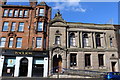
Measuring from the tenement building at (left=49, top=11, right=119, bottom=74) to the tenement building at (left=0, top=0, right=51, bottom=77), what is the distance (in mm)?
1671

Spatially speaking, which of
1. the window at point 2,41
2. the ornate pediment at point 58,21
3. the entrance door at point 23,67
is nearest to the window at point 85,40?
the ornate pediment at point 58,21

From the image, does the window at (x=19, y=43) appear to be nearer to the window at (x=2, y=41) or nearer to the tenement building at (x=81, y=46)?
the window at (x=2, y=41)

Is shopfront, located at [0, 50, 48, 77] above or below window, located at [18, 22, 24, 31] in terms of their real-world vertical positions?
below

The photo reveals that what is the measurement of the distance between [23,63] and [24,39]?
446cm

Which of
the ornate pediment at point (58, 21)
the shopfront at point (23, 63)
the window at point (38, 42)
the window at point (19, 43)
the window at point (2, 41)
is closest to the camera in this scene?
the shopfront at point (23, 63)

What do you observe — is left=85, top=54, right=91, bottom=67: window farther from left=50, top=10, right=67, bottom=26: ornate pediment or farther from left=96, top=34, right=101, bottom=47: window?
left=50, top=10, right=67, bottom=26: ornate pediment

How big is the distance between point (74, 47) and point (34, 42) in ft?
25.5

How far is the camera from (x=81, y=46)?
74.0ft

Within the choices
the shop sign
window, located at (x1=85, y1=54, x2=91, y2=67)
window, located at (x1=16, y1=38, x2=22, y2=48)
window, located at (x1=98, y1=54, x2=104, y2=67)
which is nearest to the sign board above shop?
window, located at (x1=16, y1=38, x2=22, y2=48)

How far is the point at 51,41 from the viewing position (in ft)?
71.4

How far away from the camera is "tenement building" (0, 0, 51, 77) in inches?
797

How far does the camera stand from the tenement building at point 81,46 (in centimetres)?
2138

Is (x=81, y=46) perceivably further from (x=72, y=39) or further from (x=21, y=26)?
(x=21, y=26)

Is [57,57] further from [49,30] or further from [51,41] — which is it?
[49,30]
